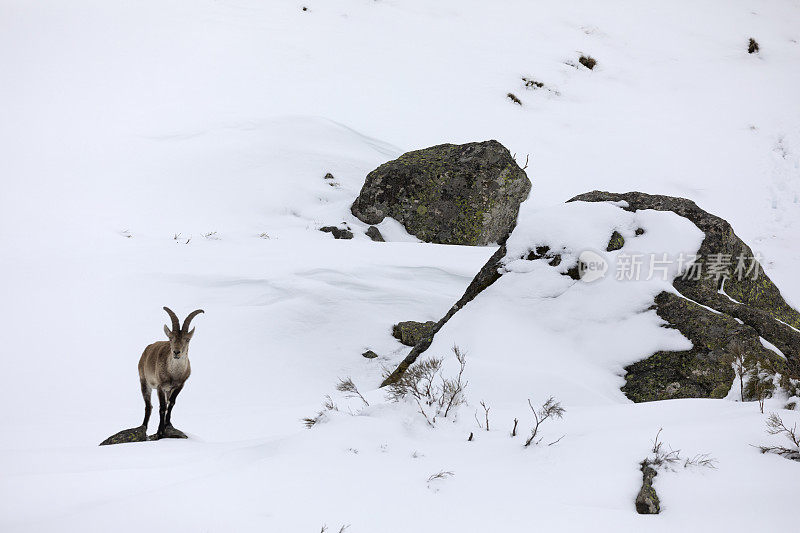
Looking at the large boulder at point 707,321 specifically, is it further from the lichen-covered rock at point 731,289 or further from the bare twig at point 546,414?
the bare twig at point 546,414

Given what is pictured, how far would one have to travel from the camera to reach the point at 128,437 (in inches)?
203

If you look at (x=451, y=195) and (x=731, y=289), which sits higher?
(x=731, y=289)

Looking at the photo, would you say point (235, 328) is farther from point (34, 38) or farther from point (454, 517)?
point (34, 38)

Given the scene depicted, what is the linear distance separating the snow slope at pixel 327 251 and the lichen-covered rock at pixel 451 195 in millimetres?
552

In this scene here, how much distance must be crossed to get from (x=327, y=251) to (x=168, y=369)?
193 inches

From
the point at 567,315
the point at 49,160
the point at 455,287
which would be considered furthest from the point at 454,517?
the point at 49,160

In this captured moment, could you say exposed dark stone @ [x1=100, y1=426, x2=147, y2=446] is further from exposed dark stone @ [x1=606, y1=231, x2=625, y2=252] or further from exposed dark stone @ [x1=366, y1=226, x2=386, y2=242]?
exposed dark stone @ [x1=366, y1=226, x2=386, y2=242]

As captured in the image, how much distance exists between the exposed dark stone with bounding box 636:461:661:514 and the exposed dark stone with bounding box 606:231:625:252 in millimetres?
3672

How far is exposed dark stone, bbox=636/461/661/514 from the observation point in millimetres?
2979

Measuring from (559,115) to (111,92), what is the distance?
15.5 metres

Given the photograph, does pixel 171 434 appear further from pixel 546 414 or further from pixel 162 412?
pixel 546 414

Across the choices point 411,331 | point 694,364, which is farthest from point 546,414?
point 411,331

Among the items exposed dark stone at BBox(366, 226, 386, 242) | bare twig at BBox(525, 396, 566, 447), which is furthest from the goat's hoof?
exposed dark stone at BBox(366, 226, 386, 242)

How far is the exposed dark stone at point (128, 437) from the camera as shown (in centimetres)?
508
